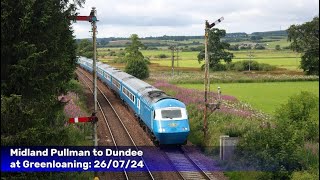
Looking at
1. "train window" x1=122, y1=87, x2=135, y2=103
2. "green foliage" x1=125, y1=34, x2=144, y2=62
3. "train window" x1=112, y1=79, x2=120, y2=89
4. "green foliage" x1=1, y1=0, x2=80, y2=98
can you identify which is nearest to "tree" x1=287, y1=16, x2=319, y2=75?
"green foliage" x1=1, y1=0, x2=80, y2=98

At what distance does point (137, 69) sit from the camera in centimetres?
6969

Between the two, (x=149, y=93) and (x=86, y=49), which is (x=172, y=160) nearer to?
(x=149, y=93)

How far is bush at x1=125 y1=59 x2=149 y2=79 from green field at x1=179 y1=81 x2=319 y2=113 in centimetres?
1096

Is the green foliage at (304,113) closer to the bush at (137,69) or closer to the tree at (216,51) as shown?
the bush at (137,69)

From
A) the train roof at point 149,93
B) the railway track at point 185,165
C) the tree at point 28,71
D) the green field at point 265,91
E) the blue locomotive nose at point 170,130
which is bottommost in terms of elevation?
the railway track at point 185,165

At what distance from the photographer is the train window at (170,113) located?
24703mm

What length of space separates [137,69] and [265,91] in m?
23.6

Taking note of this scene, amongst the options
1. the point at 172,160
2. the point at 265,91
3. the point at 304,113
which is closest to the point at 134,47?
the point at 265,91

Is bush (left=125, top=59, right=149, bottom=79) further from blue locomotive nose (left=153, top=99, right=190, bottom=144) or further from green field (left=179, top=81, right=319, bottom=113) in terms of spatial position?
blue locomotive nose (left=153, top=99, right=190, bottom=144)

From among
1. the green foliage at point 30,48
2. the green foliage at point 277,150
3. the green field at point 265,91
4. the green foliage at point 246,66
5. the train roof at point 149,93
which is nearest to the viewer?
the green foliage at point 30,48

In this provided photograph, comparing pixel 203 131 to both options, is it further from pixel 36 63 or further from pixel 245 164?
pixel 36 63

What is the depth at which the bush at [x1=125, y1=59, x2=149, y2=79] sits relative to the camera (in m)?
69.2

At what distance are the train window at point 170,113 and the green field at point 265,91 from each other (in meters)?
16.1

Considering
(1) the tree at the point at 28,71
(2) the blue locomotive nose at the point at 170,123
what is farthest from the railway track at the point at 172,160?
(1) the tree at the point at 28,71
